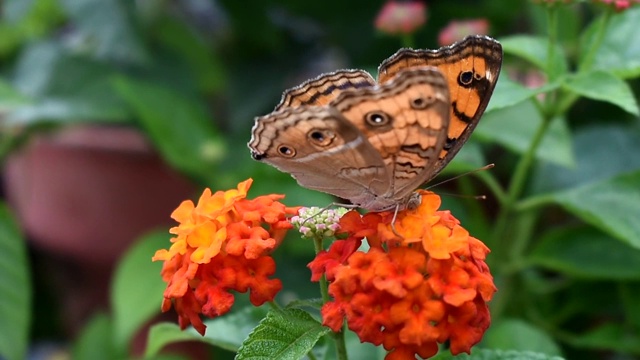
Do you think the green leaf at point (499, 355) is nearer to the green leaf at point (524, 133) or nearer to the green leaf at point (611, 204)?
the green leaf at point (611, 204)

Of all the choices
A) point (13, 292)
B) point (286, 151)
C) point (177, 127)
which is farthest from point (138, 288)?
point (286, 151)

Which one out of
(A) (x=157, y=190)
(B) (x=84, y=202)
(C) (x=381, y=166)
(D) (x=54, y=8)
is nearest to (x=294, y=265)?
(A) (x=157, y=190)

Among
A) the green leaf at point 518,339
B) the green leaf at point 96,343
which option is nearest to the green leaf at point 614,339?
the green leaf at point 518,339

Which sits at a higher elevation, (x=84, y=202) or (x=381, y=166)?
(x=84, y=202)

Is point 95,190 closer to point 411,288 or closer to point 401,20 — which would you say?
point 401,20

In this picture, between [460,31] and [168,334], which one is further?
[460,31]

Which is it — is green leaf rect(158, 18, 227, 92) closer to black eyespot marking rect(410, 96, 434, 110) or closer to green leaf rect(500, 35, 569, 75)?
green leaf rect(500, 35, 569, 75)

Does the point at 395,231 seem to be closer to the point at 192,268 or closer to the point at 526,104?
the point at 192,268

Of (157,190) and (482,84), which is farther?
(157,190)
